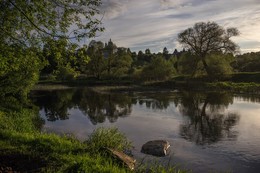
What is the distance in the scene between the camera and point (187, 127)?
2409cm

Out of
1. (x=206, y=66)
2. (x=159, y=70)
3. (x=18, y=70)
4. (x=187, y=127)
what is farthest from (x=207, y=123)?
(x=159, y=70)

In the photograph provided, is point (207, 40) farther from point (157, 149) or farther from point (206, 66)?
point (157, 149)

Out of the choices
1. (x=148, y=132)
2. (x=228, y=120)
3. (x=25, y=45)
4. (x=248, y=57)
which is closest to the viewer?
(x=25, y=45)

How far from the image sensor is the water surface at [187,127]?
51.1ft

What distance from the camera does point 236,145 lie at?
18.2 metres

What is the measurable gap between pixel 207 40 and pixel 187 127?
49829 mm

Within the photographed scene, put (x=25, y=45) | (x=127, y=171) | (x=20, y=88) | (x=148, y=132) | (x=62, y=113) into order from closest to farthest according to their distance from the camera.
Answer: (x=127, y=171) < (x=25, y=45) < (x=148, y=132) < (x=20, y=88) < (x=62, y=113)

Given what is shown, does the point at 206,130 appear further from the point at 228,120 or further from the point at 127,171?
the point at 127,171

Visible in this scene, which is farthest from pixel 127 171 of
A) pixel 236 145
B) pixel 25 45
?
pixel 236 145

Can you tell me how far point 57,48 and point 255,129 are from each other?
56.4 ft

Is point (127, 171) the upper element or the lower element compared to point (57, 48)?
lower

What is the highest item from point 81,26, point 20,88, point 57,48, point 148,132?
point 81,26

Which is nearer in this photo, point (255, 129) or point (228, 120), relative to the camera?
point (255, 129)

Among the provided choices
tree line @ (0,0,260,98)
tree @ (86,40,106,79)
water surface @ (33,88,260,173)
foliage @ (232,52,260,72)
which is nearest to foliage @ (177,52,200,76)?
tree line @ (0,0,260,98)
